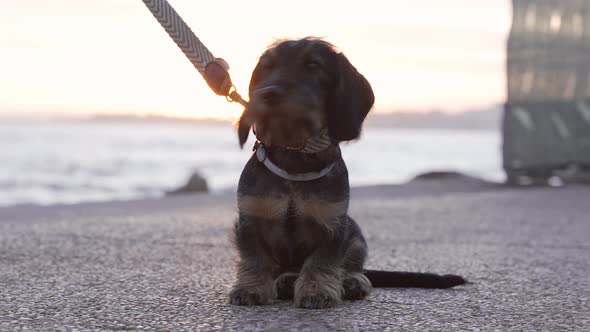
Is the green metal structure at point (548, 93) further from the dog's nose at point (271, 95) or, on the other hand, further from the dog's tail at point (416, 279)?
the dog's nose at point (271, 95)

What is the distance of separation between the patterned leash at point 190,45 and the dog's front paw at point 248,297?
977mm

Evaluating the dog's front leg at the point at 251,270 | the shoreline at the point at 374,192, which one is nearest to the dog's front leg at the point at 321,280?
the dog's front leg at the point at 251,270

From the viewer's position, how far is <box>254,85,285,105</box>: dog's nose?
362 centimetres

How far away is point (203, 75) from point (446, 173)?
15.5m

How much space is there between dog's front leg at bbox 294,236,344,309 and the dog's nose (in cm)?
87

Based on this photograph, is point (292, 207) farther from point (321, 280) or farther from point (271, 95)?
point (271, 95)

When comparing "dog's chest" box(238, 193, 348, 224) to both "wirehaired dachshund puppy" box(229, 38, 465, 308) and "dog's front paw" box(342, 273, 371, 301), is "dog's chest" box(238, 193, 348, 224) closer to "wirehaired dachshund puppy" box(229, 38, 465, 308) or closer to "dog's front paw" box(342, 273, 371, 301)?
"wirehaired dachshund puppy" box(229, 38, 465, 308)

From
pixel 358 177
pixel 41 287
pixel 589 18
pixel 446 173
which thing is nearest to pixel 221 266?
pixel 41 287

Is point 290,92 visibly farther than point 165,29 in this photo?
No

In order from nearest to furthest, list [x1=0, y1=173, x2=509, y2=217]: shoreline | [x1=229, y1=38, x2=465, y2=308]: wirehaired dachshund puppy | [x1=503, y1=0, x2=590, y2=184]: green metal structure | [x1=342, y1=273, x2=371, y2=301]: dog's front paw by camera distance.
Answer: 1. [x1=229, y1=38, x2=465, y2=308]: wirehaired dachshund puppy
2. [x1=342, y1=273, x2=371, y2=301]: dog's front paw
3. [x1=0, y1=173, x2=509, y2=217]: shoreline
4. [x1=503, y1=0, x2=590, y2=184]: green metal structure

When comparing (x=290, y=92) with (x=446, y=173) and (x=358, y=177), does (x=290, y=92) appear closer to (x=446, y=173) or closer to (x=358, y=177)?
(x=446, y=173)

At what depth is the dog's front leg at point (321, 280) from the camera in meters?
4.02

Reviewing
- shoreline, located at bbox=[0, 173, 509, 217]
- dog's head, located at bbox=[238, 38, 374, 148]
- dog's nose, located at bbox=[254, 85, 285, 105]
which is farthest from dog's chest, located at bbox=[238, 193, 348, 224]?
shoreline, located at bbox=[0, 173, 509, 217]

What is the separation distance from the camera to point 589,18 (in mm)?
14758
